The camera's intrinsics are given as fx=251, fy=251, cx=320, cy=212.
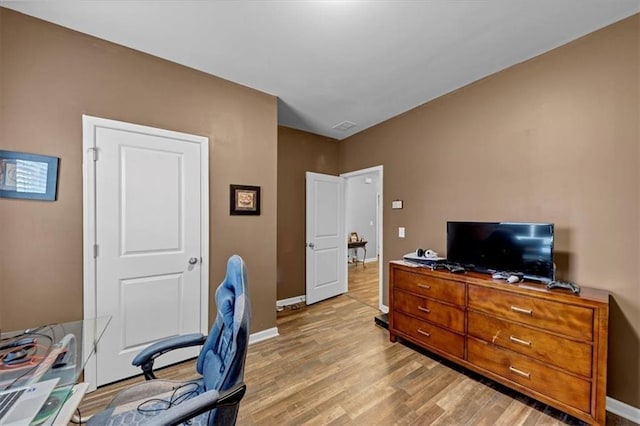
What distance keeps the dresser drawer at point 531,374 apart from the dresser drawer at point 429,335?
0.33 feet

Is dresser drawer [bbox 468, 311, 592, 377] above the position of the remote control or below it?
below

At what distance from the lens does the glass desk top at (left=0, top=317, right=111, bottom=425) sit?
1.02m

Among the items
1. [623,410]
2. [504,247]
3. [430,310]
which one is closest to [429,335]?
[430,310]

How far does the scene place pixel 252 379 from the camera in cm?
213

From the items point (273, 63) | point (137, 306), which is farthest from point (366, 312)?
point (273, 63)

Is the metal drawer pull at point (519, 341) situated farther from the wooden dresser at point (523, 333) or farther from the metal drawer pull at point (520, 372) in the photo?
the metal drawer pull at point (520, 372)

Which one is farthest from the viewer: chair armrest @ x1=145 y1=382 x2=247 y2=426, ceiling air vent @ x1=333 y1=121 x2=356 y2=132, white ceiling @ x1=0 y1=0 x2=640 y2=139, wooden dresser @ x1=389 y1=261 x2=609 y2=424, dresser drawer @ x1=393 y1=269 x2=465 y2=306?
ceiling air vent @ x1=333 y1=121 x2=356 y2=132

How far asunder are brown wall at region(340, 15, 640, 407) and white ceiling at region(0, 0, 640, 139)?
8.3 inches

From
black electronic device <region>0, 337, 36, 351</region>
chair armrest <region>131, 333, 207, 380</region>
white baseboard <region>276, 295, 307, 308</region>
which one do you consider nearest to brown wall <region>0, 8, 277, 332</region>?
black electronic device <region>0, 337, 36, 351</region>

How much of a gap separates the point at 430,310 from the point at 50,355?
8.69 ft

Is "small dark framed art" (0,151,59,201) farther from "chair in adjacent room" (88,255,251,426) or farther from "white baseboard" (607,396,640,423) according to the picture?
"white baseboard" (607,396,640,423)

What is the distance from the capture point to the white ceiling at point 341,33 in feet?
5.49

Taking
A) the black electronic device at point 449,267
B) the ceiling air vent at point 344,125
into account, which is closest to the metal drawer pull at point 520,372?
the black electronic device at point 449,267

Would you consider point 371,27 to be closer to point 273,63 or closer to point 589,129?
point 273,63
